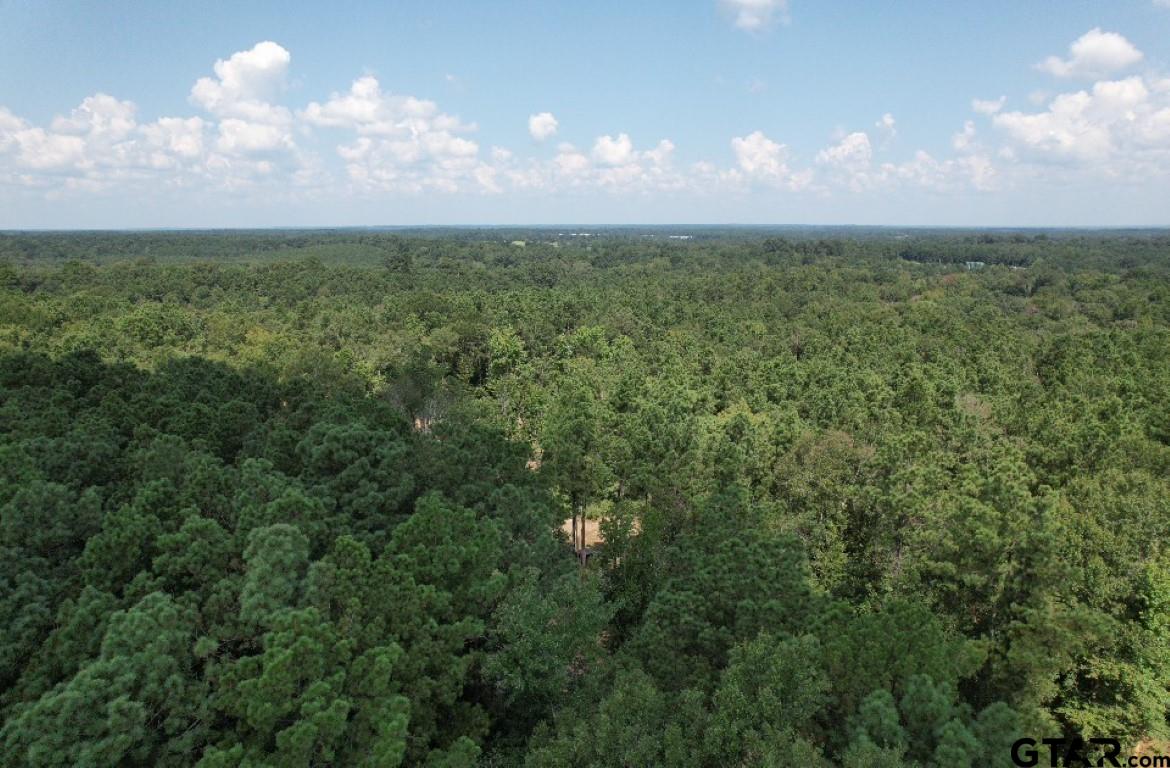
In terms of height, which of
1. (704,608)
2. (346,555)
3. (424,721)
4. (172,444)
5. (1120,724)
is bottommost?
(1120,724)

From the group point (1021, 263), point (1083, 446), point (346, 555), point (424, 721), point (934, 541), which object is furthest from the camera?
point (1021, 263)

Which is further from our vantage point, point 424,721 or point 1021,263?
point 1021,263

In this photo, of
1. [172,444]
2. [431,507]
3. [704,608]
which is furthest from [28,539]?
[704,608]

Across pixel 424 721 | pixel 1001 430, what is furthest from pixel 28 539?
pixel 1001 430

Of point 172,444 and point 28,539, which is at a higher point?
point 172,444

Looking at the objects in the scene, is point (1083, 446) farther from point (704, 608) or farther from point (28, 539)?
point (28, 539)

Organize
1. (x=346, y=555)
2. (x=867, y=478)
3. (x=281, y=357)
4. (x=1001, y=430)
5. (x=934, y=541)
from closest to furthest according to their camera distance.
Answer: (x=346, y=555) < (x=934, y=541) < (x=867, y=478) < (x=1001, y=430) < (x=281, y=357)
